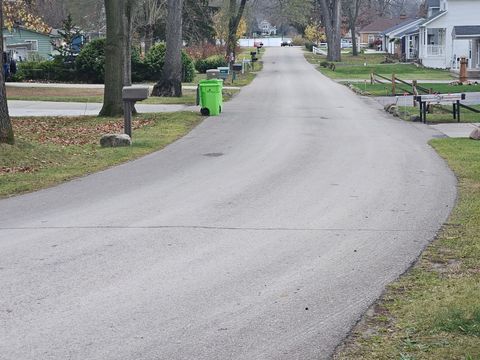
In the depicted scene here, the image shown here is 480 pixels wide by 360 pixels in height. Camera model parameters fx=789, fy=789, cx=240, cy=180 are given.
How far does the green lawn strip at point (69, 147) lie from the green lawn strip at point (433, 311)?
7.03 metres

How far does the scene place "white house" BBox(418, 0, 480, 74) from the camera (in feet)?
205

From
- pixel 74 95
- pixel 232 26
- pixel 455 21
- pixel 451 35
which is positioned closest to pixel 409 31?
pixel 455 21

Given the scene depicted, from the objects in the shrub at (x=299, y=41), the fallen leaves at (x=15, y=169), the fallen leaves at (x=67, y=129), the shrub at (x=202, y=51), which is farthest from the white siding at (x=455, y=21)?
the shrub at (x=299, y=41)

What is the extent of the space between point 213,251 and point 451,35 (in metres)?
62.8

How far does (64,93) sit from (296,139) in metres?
21.1

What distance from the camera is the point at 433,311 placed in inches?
238

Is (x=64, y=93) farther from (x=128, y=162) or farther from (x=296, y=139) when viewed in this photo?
(x=128, y=162)

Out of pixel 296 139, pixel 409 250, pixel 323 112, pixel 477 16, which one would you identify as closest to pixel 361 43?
pixel 477 16

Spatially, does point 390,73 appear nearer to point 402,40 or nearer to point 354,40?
point 402,40

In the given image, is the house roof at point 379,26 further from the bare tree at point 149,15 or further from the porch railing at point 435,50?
the bare tree at point 149,15

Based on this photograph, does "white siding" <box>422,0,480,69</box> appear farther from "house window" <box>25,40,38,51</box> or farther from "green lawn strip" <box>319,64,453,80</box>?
"house window" <box>25,40,38,51</box>

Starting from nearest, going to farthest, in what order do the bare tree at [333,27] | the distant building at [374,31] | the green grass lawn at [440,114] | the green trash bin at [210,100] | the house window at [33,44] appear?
1. the green grass lawn at [440,114]
2. the green trash bin at [210,100]
3. the house window at [33,44]
4. the bare tree at [333,27]
5. the distant building at [374,31]

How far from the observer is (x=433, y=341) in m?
5.40

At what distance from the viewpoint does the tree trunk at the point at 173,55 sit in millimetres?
32812
